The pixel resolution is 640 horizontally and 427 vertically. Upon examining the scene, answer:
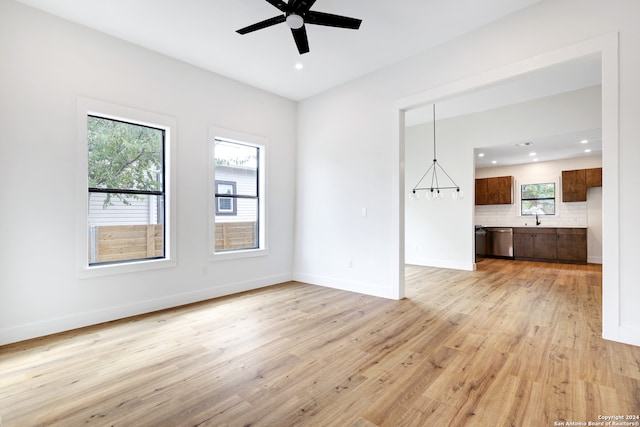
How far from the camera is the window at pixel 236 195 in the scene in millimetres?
4484

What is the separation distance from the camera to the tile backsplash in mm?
7996

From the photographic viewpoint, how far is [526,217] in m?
8.75

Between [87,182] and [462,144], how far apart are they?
673cm

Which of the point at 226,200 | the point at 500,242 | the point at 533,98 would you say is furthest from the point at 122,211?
the point at 500,242

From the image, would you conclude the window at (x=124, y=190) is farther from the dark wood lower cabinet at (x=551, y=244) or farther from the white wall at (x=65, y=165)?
the dark wood lower cabinet at (x=551, y=244)

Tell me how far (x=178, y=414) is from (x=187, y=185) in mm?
2953

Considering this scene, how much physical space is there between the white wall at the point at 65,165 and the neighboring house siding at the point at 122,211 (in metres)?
0.24

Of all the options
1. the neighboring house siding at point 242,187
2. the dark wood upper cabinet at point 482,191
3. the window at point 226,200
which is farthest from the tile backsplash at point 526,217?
the window at point 226,200

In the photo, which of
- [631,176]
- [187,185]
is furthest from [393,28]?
[187,185]

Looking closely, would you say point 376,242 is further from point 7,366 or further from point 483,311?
point 7,366

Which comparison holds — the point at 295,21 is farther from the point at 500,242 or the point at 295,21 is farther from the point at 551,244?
the point at 551,244

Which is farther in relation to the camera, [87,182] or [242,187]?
[242,187]

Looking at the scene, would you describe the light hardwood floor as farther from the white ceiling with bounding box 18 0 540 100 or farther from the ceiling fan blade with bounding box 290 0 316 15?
the white ceiling with bounding box 18 0 540 100

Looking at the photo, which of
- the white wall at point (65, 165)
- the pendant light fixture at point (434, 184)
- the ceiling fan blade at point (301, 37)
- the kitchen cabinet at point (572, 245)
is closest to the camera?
the ceiling fan blade at point (301, 37)
